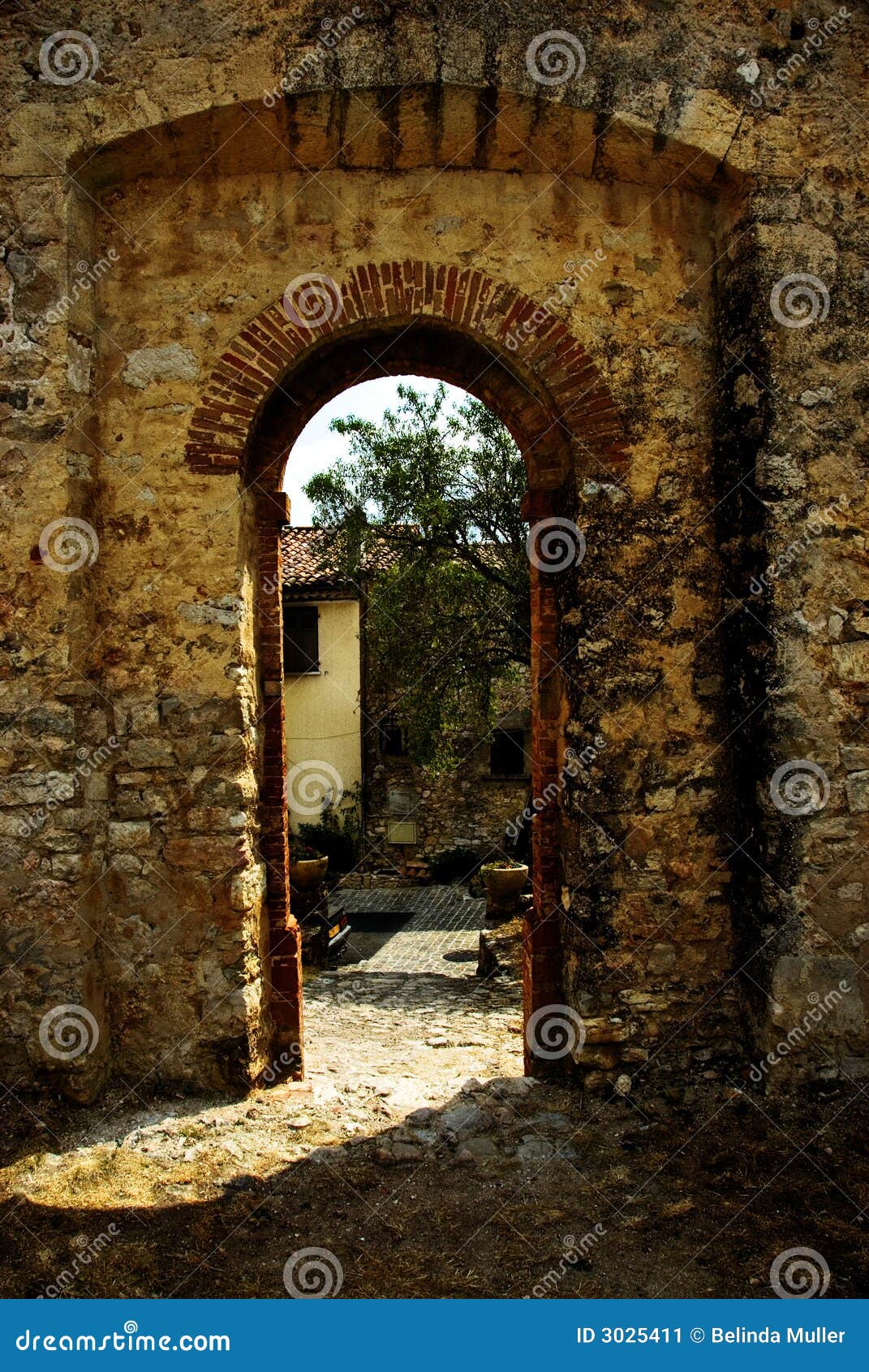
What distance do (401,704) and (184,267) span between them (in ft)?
25.8

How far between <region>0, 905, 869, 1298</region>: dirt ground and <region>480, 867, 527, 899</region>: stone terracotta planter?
6662 mm

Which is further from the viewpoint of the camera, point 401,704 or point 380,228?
point 401,704

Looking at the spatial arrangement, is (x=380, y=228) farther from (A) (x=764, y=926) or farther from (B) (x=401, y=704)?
(B) (x=401, y=704)

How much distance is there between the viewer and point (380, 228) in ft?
14.8

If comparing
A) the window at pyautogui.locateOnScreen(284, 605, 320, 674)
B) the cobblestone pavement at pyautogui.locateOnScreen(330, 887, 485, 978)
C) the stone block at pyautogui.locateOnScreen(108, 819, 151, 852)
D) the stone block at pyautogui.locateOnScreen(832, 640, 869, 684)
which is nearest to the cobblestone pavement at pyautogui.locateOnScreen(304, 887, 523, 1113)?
the cobblestone pavement at pyautogui.locateOnScreen(330, 887, 485, 978)

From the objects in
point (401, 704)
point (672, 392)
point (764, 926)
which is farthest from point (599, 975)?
point (401, 704)

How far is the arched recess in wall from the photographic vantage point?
4434mm

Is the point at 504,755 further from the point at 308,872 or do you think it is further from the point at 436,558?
the point at 308,872

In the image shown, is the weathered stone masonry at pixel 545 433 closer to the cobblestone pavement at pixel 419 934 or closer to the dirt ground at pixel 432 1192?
the dirt ground at pixel 432 1192

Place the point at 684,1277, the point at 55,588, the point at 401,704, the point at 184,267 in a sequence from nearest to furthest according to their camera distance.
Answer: the point at 684,1277, the point at 55,588, the point at 184,267, the point at 401,704

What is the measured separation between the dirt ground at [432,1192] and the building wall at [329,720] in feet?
44.6

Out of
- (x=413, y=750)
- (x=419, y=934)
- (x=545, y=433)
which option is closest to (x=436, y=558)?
(x=413, y=750)

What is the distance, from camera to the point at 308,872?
961 cm

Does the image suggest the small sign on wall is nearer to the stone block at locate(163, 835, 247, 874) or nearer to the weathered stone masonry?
the weathered stone masonry
